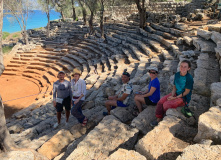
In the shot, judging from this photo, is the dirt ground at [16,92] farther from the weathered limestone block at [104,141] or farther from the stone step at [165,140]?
the stone step at [165,140]

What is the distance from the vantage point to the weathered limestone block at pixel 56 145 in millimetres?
3467

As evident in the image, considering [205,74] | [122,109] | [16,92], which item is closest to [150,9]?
[16,92]

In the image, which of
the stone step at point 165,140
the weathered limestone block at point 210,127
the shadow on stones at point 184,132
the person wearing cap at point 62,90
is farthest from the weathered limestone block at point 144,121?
the person wearing cap at point 62,90

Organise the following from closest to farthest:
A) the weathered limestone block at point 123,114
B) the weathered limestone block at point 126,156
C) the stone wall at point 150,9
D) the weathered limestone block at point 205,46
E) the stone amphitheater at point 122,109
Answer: the weathered limestone block at point 126,156 < the stone amphitheater at point 122,109 < the weathered limestone block at point 123,114 < the weathered limestone block at point 205,46 < the stone wall at point 150,9

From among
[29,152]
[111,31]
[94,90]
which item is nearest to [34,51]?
[111,31]

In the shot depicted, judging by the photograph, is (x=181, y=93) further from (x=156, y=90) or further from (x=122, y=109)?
(x=122, y=109)

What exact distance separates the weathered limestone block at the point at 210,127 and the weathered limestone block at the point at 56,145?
8.79 feet

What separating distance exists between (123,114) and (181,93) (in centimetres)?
141

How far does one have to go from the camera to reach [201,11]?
15328 mm

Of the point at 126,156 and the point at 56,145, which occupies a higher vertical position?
the point at 126,156

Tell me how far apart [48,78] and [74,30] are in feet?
30.5

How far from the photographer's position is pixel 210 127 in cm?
235

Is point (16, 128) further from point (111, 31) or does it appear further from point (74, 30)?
point (74, 30)

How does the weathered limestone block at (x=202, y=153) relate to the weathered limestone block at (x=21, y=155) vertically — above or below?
above
